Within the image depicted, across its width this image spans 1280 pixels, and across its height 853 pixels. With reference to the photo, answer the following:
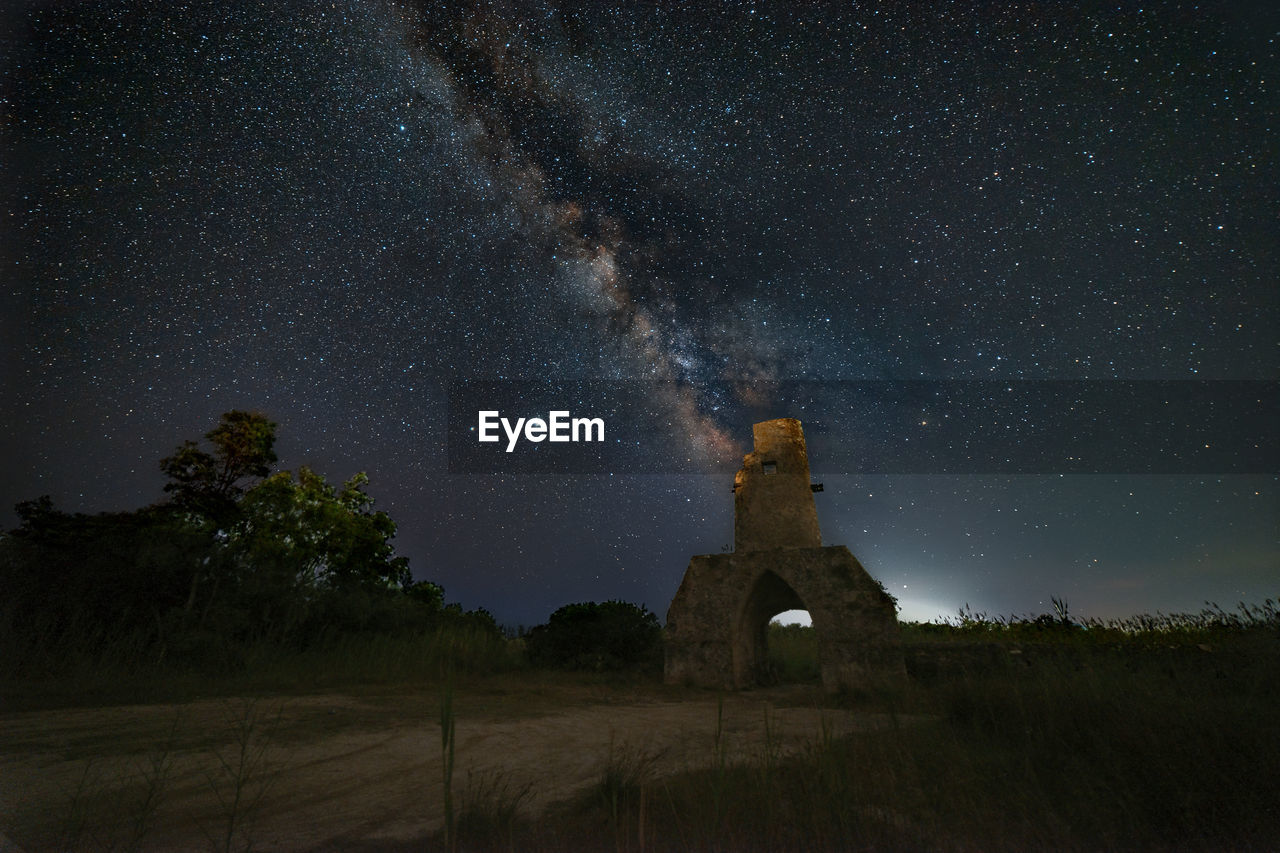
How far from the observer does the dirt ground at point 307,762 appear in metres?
3.53

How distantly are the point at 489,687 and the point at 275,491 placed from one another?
461 inches

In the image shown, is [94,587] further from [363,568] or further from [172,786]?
[363,568]

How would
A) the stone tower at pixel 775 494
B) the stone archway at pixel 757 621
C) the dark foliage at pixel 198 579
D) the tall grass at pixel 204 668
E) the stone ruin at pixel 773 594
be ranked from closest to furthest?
1. the tall grass at pixel 204 668
2. the dark foliage at pixel 198 579
3. the stone ruin at pixel 773 594
4. the stone archway at pixel 757 621
5. the stone tower at pixel 775 494

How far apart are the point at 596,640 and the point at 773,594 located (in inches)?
192

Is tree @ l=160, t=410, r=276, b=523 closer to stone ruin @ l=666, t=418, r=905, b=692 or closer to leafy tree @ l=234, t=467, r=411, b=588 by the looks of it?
leafy tree @ l=234, t=467, r=411, b=588

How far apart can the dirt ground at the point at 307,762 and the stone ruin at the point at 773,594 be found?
3038 mm

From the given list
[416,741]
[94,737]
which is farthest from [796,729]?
[94,737]

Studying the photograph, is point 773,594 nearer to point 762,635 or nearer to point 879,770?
point 762,635

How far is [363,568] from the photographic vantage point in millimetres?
20297

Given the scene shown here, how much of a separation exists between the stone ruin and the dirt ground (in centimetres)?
304

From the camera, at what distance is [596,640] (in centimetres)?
1567

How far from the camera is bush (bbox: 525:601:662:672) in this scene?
602 inches

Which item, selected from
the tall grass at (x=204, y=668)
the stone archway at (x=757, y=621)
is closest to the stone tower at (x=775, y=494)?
the stone archway at (x=757, y=621)

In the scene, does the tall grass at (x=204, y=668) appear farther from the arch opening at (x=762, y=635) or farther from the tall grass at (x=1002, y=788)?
the arch opening at (x=762, y=635)
